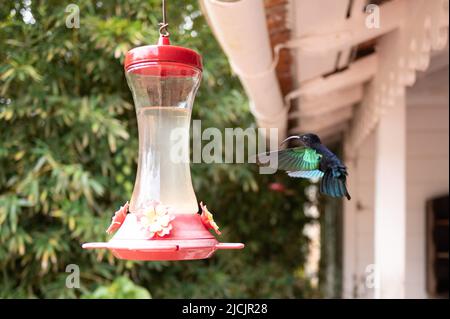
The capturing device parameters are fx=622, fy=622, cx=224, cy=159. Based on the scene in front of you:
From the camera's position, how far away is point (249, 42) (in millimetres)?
2127

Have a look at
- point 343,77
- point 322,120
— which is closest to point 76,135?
point 343,77

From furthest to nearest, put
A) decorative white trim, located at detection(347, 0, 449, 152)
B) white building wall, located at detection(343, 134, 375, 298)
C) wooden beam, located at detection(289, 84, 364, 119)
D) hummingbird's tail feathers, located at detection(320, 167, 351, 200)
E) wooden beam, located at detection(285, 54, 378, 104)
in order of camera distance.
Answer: white building wall, located at detection(343, 134, 375, 298) → wooden beam, located at detection(289, 84, 364, 119) → wooden beam, located at detection(285, 54, 378, 104) → decorative white trim, located at detection(347, 0, 449, 152) → hummingbird's tail feathers, located at detection(320, 167, 351, 200)

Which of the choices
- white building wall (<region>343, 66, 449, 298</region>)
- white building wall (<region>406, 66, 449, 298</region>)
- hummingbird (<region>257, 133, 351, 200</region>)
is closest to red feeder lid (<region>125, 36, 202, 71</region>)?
hummingbird (<region>257, 133, 351, 200</region>)

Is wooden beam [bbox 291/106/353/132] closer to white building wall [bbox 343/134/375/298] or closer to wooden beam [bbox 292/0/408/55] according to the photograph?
white building wall [bbox 343/134/375/298]

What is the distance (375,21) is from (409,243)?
2353 mm

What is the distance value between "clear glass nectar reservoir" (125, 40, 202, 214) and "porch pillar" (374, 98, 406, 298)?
140cm

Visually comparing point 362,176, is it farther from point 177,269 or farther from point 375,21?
point 375,21

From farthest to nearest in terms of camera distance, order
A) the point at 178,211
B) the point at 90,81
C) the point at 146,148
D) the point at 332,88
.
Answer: the point at 90,81 → the point at 332,88 → the point at 146,148 → the point at 178,211

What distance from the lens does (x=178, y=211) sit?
1.60m

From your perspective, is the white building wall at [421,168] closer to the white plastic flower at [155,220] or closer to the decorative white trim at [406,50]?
the decorative white trim at [406,50]

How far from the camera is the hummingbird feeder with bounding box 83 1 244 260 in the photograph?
147 cm

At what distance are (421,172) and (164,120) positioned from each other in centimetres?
314

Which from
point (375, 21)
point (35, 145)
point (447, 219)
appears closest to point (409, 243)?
point (447, 219)
